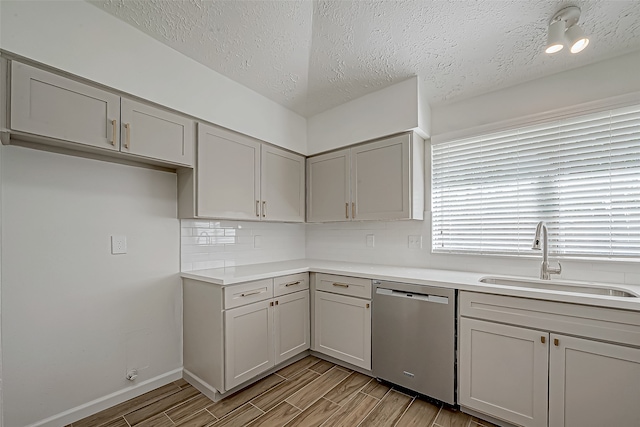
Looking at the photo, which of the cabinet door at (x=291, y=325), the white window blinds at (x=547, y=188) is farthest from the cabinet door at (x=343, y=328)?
the white window blinds at (x=547, y=188)

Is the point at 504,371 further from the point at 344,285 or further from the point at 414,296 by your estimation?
the point at 344,285

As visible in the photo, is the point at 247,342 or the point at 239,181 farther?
the point at 239,181

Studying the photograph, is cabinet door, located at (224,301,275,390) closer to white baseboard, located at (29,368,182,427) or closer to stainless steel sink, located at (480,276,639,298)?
white baseboard, located at (29,368,182,427)

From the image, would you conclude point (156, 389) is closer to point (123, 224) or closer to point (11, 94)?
point (123, 224)

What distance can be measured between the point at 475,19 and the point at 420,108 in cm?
79

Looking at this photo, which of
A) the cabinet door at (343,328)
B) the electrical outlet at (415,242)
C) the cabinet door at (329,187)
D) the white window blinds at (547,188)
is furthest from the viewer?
the cabinet door at (329,187)

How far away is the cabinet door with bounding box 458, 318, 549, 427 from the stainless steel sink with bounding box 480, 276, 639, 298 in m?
0.46

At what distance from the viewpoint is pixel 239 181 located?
253 centimetres

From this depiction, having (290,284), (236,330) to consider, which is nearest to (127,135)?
(236,330)

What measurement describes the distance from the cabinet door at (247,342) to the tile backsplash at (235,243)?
66cm

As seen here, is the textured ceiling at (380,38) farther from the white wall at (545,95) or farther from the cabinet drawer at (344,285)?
the cabinet drawer at (344,285)

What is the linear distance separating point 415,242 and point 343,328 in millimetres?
1061

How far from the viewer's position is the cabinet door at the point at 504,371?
1.67 m

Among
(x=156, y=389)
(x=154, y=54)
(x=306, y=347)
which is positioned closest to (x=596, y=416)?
(x=306, y=347)
